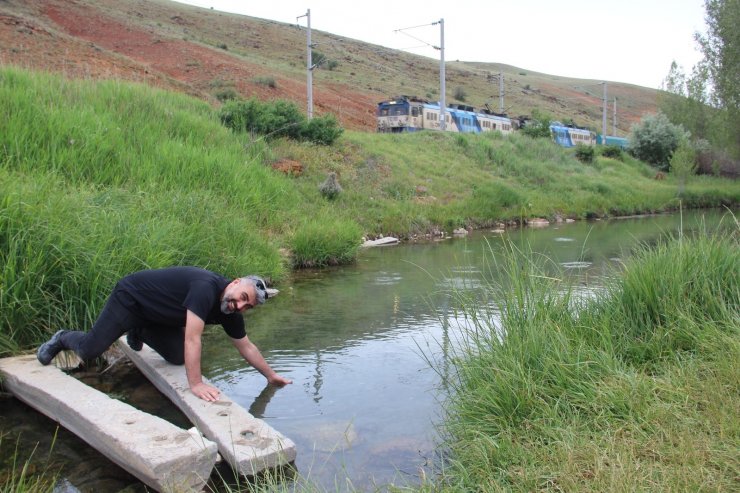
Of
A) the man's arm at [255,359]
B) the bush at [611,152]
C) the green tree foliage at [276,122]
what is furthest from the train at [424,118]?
the man's arm at [255,359]

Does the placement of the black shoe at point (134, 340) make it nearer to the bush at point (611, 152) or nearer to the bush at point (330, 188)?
the bush at point (330, 188)

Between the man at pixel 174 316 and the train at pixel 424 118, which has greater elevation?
the train at pixel 424 118

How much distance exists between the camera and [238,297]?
5211 millimetres

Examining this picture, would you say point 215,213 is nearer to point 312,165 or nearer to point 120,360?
point 120,360

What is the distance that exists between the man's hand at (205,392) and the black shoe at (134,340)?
3.51ft

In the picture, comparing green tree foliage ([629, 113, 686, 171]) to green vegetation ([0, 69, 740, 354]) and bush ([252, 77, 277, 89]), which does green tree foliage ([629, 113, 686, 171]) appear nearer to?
green vegetation ([0, 69, 740, 354])

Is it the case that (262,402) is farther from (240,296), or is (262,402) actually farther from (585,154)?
(585,154)

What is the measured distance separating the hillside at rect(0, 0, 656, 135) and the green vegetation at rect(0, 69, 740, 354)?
447 centimetres

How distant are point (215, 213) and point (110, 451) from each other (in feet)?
21.2

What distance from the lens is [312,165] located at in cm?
1958

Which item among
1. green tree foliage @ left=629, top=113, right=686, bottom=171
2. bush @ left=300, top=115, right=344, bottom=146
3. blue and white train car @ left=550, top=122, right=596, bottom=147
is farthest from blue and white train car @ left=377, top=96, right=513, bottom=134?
bush @ left=300, top=115, right=344, bottom=146

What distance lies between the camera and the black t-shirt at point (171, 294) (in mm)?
5555

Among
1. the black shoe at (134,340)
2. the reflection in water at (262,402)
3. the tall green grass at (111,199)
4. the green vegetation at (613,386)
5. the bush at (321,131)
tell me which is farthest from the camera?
the bush at (321,131)

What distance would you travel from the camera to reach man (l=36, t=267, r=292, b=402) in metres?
5.24
